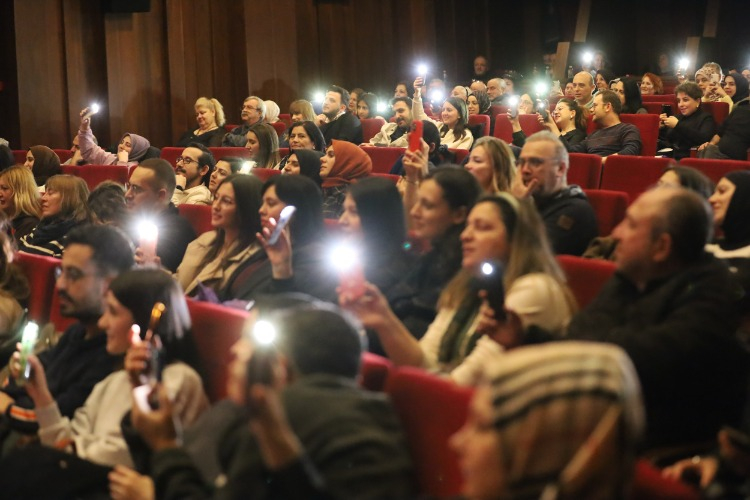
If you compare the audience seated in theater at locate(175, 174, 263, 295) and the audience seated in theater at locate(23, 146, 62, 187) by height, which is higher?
the audience seated in theater at locate(23, 146, 62, 187)

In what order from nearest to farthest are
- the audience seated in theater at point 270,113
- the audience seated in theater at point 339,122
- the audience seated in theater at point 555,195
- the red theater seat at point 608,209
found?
the audience seated in theater at point 555,195
the red theater seat at point 608,209
the audience seated in theater at point 339,122
the audience seated in theater at point 270,113

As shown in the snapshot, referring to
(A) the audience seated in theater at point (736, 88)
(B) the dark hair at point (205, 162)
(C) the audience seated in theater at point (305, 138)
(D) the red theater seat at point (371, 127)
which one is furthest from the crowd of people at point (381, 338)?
(A) the audience seated in theater at point (736, 88)

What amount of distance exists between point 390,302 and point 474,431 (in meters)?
1.39

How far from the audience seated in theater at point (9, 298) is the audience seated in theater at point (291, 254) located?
0.58 metres

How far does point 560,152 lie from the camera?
3.21 meters

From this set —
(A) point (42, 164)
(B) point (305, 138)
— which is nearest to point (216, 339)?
(B) point (305, 138)

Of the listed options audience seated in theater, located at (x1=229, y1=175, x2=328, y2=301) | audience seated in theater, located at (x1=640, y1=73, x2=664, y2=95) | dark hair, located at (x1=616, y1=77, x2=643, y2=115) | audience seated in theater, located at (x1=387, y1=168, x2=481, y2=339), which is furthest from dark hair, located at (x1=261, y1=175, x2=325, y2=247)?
audience seated in theater, located at (x1=640, y1=73, x2=664, y2=95)

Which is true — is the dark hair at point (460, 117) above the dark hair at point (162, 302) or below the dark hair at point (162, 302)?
above

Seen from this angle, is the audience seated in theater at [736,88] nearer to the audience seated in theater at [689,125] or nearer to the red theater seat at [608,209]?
the audience seated in theater at [689,125]

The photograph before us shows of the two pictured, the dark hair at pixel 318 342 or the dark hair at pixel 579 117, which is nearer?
the dark hair at pixel 318 342

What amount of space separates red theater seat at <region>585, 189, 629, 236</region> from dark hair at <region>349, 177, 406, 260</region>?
0.96 meters

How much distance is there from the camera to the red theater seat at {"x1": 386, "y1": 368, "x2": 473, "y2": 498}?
Answer: 4.94ft

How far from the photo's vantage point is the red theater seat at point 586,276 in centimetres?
236

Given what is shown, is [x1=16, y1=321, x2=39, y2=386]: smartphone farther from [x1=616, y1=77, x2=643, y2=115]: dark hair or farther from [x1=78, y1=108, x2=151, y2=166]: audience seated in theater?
[x1=616, y1=77, x2=643, y2=115]: dark hair
